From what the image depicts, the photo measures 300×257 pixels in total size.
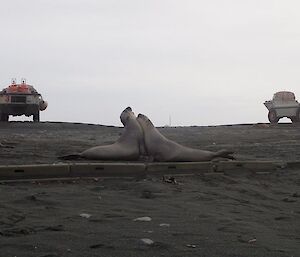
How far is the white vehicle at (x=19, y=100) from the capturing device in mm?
28328

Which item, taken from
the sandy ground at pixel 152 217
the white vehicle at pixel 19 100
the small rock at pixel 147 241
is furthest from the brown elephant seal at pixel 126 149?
the white vehicle at pixel 19 100

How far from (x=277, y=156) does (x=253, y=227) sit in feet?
23.0

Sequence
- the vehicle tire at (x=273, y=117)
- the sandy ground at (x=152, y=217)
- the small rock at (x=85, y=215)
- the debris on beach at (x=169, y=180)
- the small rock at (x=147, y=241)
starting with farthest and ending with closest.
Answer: the vehicle tire at (x=273, y=117) < the debris on beach at (x=169, y=180) < the small rock at (x=85, y=215) < the small rock at (x=147, y=241) < the sandy ground at (x=152, y=217)

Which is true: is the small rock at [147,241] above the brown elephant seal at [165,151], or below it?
below

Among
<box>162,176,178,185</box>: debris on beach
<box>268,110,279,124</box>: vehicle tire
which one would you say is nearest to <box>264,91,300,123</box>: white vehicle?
<box>268,110,279,124</box>: vehicle tire

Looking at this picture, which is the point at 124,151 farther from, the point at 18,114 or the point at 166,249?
the point at 18,114

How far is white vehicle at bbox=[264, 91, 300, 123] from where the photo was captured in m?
29.8

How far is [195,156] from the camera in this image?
29.4 ft

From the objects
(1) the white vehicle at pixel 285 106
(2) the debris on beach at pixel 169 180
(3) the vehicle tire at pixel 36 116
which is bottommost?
(2) the debris on beach at pixel 169 180

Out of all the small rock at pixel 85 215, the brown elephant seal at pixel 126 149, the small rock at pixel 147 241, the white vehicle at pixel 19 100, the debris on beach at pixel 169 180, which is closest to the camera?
the small rock at pixel 147 241

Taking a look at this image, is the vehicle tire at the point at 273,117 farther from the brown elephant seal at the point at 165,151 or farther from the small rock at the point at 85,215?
the small rock at the point at 85,215

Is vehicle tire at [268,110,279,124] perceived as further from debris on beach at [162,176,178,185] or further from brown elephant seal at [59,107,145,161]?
debris on beach at [162,176,178,185]

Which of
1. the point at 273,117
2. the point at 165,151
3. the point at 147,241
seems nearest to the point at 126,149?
the point at 165,151

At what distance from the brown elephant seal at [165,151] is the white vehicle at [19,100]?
20135mm
